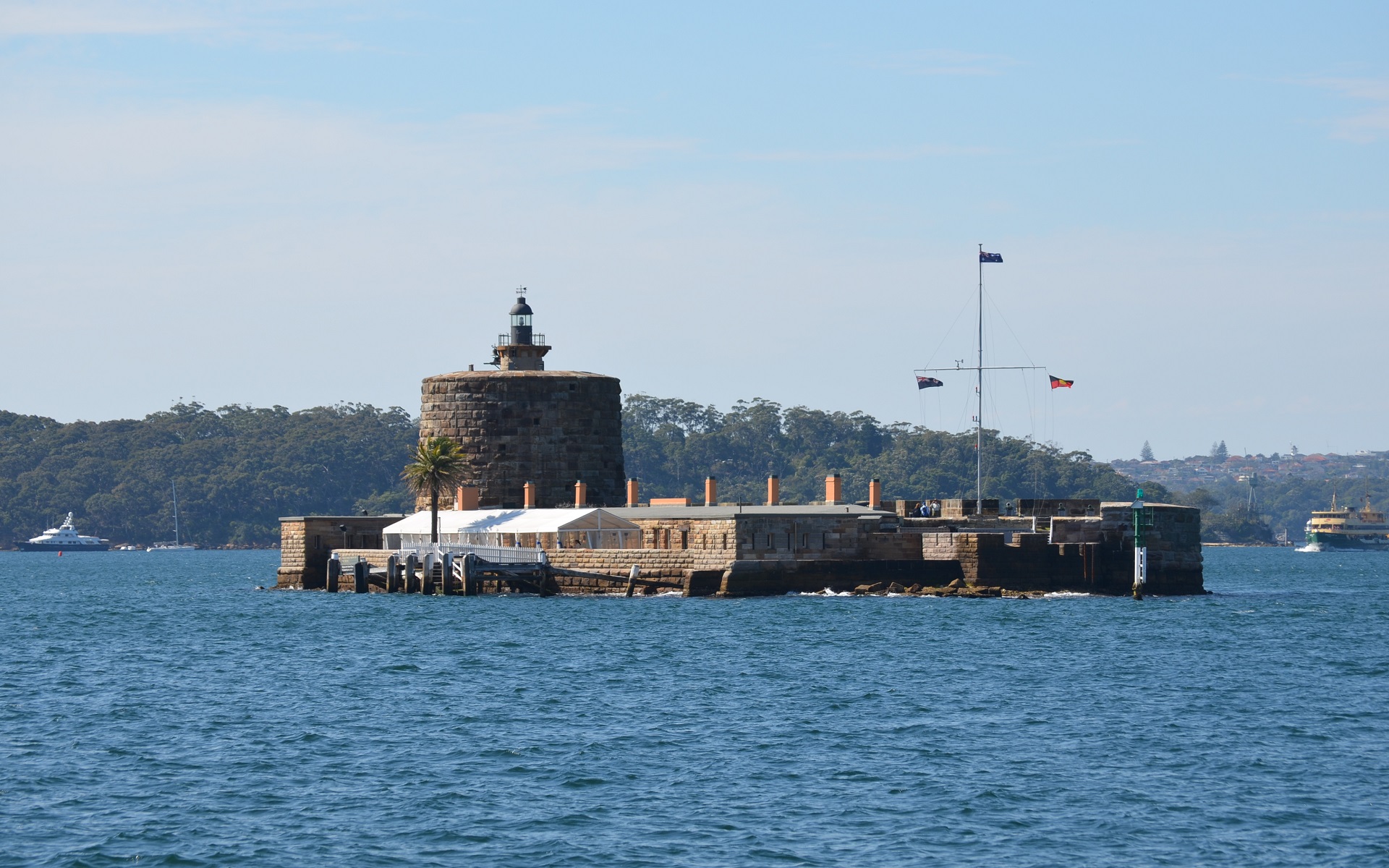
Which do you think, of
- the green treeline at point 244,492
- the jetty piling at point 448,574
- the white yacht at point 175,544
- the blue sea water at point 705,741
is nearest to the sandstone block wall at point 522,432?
the jetty piling at point 448,574

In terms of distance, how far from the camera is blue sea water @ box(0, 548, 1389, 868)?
23.7 m

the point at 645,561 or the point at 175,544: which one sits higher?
the point at 645,561

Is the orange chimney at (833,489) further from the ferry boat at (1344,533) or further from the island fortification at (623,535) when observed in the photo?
the ferry boat at (1344,533)

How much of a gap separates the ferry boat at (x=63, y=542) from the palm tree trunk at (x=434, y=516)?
12912 cm

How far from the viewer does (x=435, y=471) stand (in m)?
66.6

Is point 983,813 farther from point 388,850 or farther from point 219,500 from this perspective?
point 219,500

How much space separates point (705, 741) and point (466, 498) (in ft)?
131

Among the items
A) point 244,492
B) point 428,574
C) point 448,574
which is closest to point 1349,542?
point 244,492

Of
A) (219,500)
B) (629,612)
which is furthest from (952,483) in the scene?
(629,612)

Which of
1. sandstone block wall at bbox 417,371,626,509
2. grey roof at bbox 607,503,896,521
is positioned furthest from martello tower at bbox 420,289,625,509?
grey roof at bbox 607,503,896,521

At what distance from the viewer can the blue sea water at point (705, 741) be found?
77.8 ft

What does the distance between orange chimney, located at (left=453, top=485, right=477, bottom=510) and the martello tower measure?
441mm

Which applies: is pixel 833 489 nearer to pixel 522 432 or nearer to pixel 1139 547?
pixel 522 432

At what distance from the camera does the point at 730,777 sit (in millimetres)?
27797
